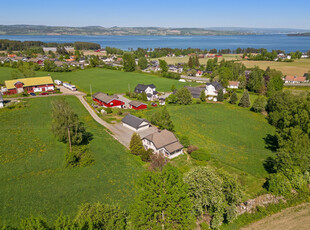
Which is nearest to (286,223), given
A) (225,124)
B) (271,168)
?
(271,168)

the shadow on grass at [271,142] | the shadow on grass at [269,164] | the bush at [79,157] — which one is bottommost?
the shadow on grass at [271,142]

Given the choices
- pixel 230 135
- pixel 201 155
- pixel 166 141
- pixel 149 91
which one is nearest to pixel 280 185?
pixel 201 155

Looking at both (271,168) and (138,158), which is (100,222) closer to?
(138,158)

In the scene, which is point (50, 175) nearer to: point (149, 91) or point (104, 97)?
point (104, 97)

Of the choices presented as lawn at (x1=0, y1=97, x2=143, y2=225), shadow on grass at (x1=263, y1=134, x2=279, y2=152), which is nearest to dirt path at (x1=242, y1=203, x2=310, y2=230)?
A: lawn at (x1=0, y1=97, x2=143, y2=225)

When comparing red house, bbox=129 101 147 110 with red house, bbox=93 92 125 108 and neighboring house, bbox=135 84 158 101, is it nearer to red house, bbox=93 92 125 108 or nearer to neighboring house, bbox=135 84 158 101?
red house, bbox=93 92 125 108

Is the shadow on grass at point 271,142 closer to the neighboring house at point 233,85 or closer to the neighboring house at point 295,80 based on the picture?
the neighboring house at point 233,85

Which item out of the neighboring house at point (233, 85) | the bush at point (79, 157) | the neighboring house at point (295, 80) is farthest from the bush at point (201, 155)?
the neighboring house at point (295, 80)
